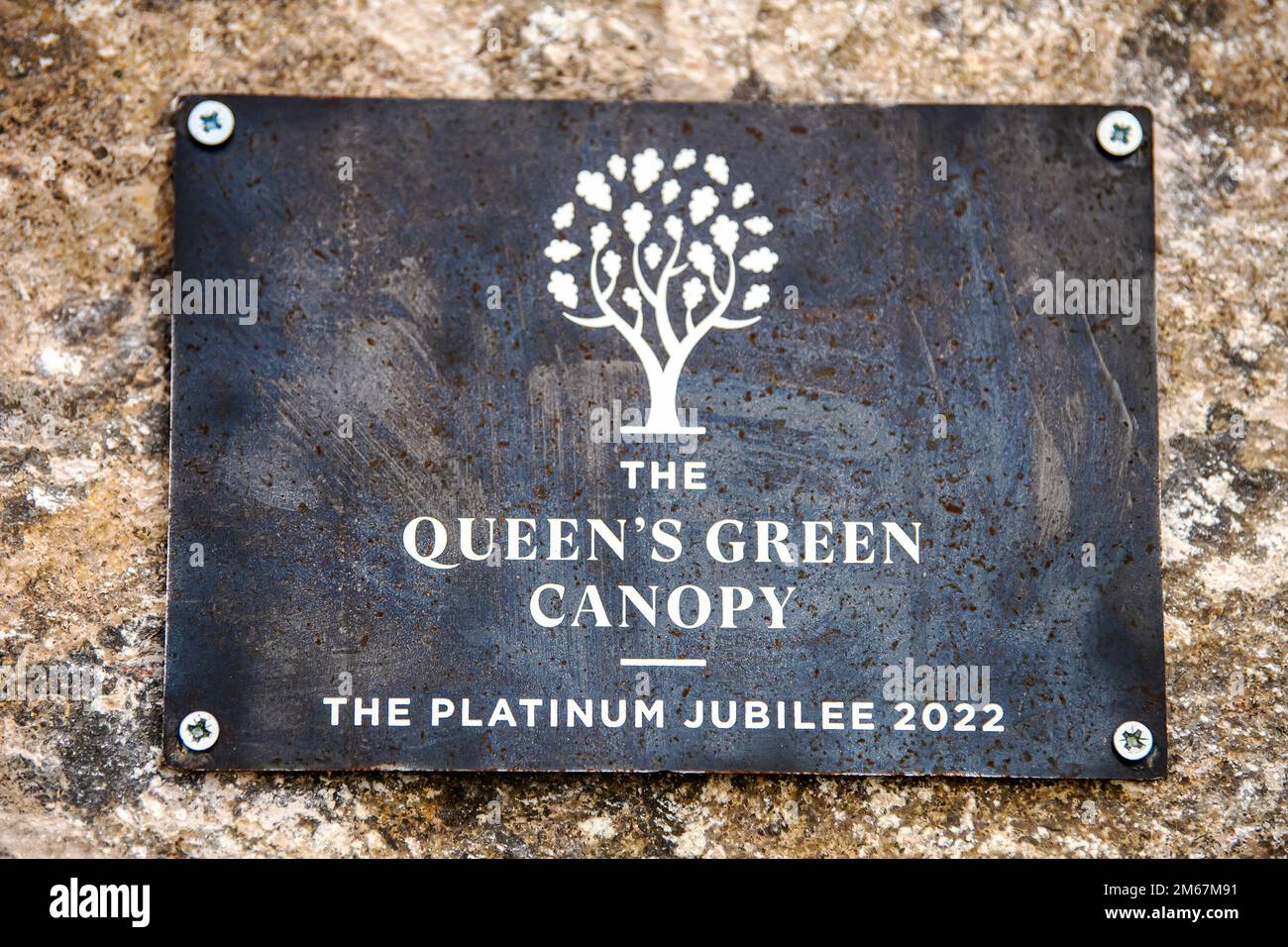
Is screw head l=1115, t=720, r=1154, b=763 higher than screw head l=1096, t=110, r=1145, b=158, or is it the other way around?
screw head l=1096, t=110, r=1145, b=158

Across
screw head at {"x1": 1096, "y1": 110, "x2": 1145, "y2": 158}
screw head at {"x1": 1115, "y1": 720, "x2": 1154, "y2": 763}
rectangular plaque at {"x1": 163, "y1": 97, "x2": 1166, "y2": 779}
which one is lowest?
screw head at {"x1": 1115, "y1": 720, "x2": 1154, "y2": 763}

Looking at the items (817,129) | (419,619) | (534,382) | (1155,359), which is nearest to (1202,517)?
(1155,359)

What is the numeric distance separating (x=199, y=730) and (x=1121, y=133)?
166 centimetres

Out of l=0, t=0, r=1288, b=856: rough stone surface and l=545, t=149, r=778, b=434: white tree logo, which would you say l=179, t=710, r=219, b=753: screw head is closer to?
l=0, t=0, r=1288, b=856: rough stone surface

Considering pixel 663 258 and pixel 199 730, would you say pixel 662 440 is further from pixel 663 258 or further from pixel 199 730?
pixel 199 730

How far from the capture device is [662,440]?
1.72 meters

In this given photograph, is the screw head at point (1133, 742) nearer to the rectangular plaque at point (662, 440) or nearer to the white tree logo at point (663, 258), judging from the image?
the rectangular plaque at point (662, 440)

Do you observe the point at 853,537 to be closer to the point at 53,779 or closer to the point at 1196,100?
the point at 1196,100

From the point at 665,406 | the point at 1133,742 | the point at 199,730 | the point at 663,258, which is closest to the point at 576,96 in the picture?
the point at 663,258

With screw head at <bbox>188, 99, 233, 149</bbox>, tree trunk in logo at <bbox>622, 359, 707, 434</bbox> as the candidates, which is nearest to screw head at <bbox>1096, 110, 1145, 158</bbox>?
tree trunk in logo at <bbox>622, 359, 707, 434</bbox>

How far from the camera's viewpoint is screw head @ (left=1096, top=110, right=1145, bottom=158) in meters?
1.76

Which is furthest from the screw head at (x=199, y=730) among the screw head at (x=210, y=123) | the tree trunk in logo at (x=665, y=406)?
the screw head at (x=210, y=123)

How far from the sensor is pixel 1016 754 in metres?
1.69

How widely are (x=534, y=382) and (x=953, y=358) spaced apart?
634 mm
